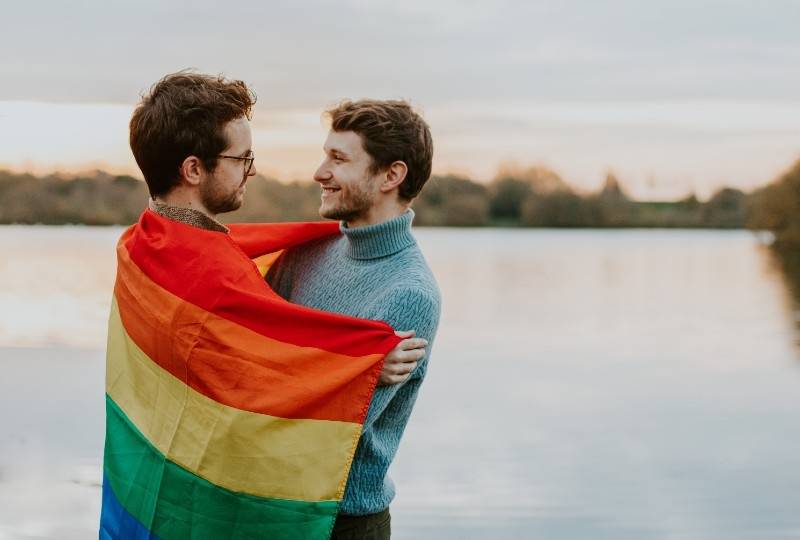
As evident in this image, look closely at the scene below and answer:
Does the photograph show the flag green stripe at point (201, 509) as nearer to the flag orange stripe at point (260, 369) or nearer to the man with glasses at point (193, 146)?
the flag orange stripe at point (260, 369)

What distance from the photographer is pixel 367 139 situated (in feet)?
8.82

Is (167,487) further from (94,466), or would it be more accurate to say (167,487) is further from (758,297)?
(758,297)

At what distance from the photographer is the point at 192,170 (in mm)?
2496

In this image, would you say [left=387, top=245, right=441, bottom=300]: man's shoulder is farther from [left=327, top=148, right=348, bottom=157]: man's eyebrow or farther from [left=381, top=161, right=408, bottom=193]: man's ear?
[left=327, top=148, right=348, bottom=157]: man's eyebrow

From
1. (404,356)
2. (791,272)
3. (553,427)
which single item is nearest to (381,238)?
(404,356)

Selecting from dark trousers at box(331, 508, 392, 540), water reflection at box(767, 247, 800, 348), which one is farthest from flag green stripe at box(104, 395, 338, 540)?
water reflection at box(767, 247, 800, 348)

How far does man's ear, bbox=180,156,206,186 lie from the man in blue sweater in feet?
1.06

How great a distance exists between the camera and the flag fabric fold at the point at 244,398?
239cm

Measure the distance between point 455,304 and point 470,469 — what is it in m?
13.2

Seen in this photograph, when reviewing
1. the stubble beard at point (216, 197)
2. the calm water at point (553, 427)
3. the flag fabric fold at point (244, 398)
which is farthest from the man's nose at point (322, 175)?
the calm water at point (553, 427)

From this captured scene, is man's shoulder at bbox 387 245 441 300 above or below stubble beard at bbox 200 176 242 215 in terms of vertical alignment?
below

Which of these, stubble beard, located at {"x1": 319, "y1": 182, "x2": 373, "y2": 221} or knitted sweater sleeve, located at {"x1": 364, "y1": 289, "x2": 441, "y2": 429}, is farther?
stubble beard, located at {"x1": 319, "y1": 182, "x2": 373, "y2": 221}

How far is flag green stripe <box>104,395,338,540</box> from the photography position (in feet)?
7.84

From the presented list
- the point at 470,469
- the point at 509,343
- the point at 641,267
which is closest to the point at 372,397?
the point at 470,469
